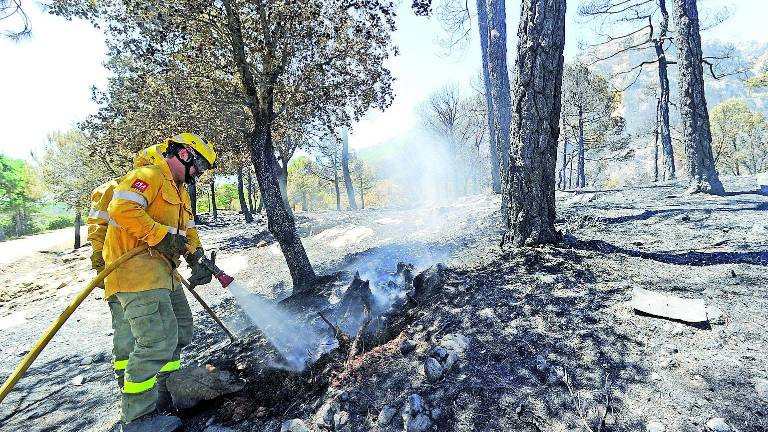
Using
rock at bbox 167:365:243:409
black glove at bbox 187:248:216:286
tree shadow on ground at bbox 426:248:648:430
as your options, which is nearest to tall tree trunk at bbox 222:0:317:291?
black glove at bbox 187:248:216:286

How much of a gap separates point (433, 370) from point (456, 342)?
1.16 ft

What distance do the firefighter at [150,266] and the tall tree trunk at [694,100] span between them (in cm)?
836

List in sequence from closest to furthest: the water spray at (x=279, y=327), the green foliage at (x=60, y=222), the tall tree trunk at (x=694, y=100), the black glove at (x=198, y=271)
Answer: the water spray at (x=279, y=327)
the black glove at (x=198, y=271)
the tall tree trunk at (x=694, y=100)
the green foliage at (x=60, y=222)

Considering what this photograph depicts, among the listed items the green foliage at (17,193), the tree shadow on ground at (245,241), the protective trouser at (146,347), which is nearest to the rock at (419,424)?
the protective trouser at (146,347)

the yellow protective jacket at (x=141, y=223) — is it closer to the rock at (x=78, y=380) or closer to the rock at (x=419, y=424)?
the rock at (x=78, y=380)

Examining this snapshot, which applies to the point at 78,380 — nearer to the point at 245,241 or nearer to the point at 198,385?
the point at 198,385

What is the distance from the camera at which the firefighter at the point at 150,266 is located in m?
2.74

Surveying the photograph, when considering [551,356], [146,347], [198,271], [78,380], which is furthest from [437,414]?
[78,380]

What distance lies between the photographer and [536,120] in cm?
397

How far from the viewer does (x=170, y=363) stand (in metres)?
3.27

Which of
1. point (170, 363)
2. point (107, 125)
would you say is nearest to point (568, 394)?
point (170, 363)

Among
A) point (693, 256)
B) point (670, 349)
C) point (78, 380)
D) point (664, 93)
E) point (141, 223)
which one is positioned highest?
point (664, 93)

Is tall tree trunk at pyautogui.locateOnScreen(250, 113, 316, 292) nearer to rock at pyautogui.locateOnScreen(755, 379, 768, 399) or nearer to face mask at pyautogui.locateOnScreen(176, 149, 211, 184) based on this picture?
face mask at pyautogui.locateOnScreen(176, 149, 211, 184)

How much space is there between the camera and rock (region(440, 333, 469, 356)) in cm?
254
